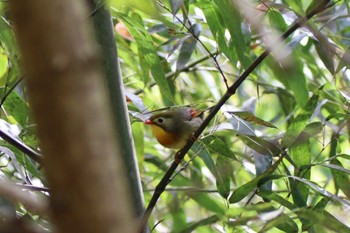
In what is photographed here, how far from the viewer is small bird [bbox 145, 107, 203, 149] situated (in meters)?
1.25

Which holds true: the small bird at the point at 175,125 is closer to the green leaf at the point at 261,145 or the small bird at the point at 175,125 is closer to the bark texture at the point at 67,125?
the green leaf at the point at 261,145

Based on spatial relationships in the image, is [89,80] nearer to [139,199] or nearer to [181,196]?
[139,199]

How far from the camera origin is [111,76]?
918mm

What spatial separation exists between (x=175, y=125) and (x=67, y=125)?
1.01 metres

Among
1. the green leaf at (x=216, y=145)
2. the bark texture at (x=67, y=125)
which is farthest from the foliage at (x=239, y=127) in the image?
the bark texture at (x=67, y=125)

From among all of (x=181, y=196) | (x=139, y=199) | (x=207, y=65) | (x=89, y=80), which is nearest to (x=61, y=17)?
(x=89, y=80)

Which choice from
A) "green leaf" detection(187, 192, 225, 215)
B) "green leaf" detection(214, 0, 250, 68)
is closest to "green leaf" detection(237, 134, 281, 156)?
"green leaf" detection(214, 0, 250, 68)

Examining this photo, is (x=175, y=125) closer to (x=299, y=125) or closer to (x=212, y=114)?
(x=299, y=125)

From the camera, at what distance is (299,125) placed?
42.4 inches

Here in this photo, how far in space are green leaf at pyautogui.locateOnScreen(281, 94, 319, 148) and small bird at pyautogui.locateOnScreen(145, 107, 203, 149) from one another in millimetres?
221

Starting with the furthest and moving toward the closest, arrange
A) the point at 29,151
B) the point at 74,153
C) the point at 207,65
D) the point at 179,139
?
the point at 207,65 < the point at 179,139 < the point at 29,151 < the point at 74,153

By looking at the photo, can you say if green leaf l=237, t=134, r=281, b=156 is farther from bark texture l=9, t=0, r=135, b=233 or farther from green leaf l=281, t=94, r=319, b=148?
bark texture l=9, t=0, r=135, b=233

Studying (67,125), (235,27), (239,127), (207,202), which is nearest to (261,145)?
(239,127)

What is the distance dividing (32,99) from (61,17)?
35mm
